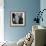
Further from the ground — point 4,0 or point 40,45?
point 4,0

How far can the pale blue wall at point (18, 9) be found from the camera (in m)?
5.54

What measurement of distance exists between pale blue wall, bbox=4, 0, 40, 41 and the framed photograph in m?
0.16

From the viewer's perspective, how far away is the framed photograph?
18.3ft

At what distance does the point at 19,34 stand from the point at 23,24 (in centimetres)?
44

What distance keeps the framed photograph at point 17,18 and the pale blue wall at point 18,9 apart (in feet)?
0.53

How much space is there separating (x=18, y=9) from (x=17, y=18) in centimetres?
37

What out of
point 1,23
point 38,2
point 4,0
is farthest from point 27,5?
point 1,23

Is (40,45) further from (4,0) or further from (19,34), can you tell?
(4,0)

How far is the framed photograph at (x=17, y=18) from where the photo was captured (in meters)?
5.57

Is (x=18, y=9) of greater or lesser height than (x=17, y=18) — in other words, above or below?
above

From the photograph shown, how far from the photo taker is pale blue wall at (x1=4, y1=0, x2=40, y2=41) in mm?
5543

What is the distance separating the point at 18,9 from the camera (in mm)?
5562

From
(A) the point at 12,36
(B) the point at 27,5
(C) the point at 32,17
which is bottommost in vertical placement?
(A) the point at 12,36

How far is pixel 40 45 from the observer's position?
103 inches
